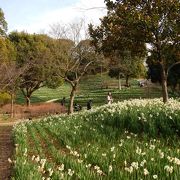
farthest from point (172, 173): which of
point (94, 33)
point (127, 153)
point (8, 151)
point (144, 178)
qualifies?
point (94, 33)

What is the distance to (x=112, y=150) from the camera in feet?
28.9

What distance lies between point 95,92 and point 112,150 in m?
60.6

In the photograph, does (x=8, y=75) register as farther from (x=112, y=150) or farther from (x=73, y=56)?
(x=112, y=150)

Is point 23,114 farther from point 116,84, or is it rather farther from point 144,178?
point 116,84

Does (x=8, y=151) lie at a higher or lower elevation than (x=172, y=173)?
lower

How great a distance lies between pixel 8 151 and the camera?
14.4 meters

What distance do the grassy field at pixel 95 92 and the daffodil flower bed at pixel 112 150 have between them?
3463 cm

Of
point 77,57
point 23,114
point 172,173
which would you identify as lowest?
point 23,114

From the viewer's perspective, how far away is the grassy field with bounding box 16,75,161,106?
180 feet

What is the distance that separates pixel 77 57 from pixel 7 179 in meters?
26.8

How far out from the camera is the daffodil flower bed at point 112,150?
7.14 m

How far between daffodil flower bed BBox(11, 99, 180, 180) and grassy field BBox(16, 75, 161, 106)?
114ft

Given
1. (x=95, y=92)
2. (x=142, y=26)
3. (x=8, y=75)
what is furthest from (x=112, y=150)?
(x=95, y=92)

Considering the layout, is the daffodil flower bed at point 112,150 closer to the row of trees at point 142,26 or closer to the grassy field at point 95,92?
the row of trees at point 142,26
